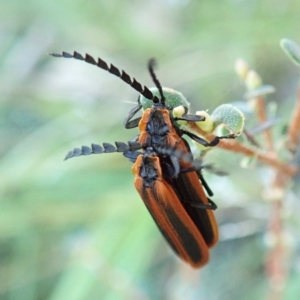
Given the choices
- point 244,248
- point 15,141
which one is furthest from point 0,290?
point 244,248

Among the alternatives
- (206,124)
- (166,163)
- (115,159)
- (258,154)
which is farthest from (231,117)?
(115,159)

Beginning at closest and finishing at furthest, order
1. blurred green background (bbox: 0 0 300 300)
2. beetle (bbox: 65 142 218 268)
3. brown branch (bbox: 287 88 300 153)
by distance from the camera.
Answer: brown branch (bbox: 287 88 300 153), beetle (bbox: 65 142 218 268), blurred green background (bbox: 0 0 300 300)

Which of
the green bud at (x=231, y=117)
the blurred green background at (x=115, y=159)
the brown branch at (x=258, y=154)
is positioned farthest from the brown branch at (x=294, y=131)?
the blurred green background at (x=115, y=159)

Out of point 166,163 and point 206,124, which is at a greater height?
point 206,124

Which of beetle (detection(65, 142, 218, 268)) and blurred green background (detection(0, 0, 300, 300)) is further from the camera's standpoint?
blurred green background (detection(0, 0, 300, 300))

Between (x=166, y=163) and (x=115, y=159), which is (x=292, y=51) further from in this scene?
(x=115, y=159)

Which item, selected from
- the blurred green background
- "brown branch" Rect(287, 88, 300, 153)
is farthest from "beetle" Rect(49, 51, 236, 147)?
the blurred green background

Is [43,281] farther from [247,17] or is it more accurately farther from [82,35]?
[247,17]

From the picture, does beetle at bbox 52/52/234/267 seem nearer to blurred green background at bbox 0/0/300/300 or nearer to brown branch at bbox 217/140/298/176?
brown branch at bbox 217/140/298/176
